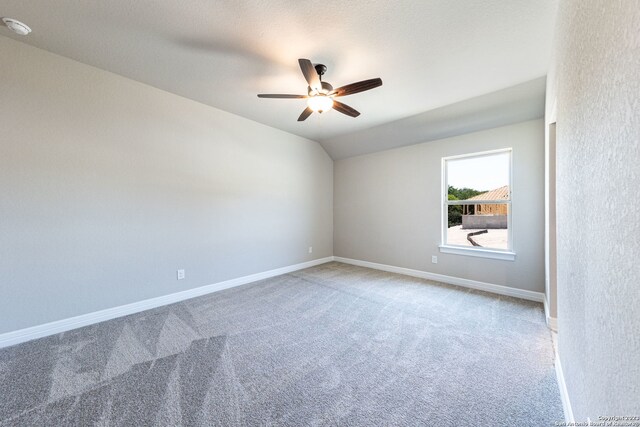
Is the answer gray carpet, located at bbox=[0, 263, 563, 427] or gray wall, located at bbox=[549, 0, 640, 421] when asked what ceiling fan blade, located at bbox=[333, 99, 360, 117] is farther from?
gray carpet, located at bbox=[0, 263, 563, 427]

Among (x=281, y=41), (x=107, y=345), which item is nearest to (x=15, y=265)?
(x=107, y=345)

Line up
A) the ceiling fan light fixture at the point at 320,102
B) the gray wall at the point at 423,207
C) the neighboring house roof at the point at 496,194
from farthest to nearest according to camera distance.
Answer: the neighboring house roof at the point at 496,194
the gray wall at the point at 423,207
the ceiling fan light fixture at the point at 320,102

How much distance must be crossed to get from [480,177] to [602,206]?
3388 mm

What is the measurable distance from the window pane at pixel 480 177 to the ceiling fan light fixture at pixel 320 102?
2635 mm

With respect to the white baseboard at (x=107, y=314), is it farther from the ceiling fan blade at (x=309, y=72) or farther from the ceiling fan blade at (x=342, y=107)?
the ceiling fan blade at (x=309, y=72)

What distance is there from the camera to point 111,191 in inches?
109

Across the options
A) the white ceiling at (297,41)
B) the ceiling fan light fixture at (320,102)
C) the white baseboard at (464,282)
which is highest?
the white ceiling at (297,41)

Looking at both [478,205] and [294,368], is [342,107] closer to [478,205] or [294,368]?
[294,368]

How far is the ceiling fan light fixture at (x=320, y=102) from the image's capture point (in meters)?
2.46

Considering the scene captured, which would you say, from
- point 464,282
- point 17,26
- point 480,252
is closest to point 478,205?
point 480,252

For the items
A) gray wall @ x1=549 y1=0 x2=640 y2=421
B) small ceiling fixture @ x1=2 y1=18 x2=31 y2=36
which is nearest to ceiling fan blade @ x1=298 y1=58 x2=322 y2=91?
gray wall @ x1=549 y1=0 x2=640 y2=421

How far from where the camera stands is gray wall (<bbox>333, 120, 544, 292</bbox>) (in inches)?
129

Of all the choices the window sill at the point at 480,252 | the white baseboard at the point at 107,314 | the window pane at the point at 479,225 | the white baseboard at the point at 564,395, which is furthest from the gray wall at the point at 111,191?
the white baseboard at the point at 564,395

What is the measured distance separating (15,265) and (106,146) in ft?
4.54
